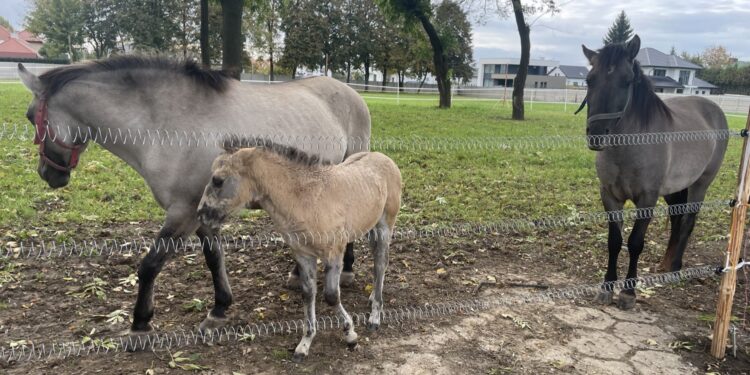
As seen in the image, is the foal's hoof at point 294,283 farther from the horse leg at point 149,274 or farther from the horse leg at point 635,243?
the horse leg at point 635,243

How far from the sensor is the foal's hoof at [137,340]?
354cm

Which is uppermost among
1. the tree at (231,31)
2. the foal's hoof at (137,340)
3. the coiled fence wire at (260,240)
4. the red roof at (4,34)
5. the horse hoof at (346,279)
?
the red roof at (4,34)

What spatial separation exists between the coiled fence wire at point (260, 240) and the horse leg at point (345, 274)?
1.06ft

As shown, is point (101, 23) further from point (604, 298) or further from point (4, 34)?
point (604, 298)

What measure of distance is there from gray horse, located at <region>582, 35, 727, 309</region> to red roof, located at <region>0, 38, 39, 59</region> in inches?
3196

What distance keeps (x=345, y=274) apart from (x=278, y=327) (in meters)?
1.02

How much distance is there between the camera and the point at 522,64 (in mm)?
19953

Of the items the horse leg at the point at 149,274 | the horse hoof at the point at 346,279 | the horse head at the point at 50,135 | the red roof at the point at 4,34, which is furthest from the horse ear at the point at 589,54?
the red roof at the point at 4,34

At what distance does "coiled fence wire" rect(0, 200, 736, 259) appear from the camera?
3.44 metres

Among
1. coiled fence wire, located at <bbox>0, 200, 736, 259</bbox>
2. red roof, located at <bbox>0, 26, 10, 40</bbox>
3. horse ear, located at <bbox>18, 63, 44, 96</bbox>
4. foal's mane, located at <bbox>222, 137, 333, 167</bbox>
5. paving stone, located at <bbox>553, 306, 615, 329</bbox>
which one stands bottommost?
paving stone, located at <bbox>553, 306, 615, 329</bbox>

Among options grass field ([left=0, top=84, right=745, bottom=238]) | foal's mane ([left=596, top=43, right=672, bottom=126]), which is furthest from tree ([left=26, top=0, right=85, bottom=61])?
foal's mane ([left=596, top=43, right=672, bottom=126])

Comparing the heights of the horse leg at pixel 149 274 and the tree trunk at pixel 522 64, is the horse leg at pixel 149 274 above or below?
below

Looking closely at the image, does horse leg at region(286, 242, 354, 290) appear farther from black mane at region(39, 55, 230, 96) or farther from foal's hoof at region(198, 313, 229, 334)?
black mane at region(39, 55, 230, 96)

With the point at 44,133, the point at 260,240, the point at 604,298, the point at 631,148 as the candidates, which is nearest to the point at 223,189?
the point at 44,133
